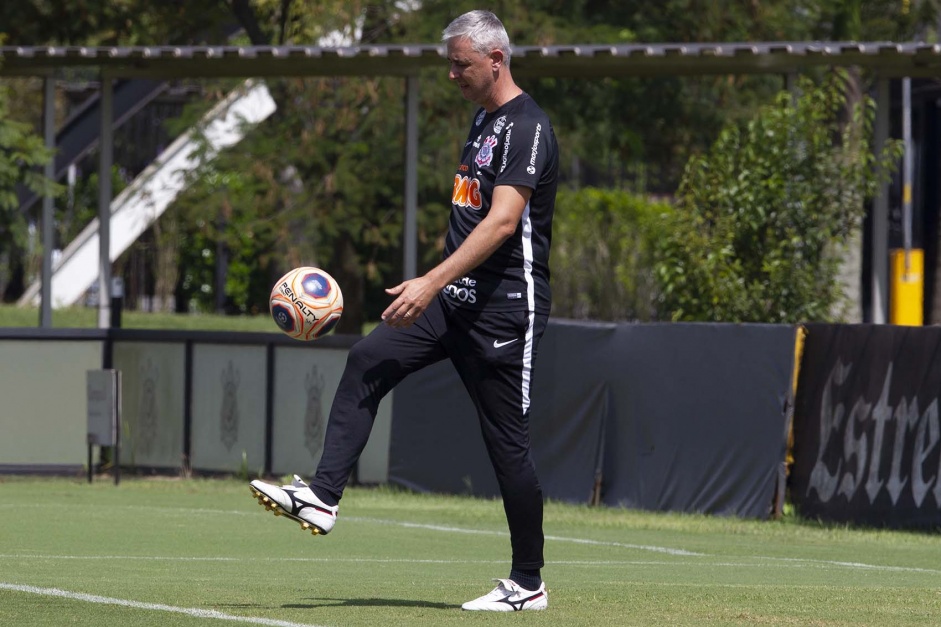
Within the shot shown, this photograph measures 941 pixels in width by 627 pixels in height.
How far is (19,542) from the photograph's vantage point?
943 cm

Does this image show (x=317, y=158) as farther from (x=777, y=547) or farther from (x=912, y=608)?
(x=912, y=608)

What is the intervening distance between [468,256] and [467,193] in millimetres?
366

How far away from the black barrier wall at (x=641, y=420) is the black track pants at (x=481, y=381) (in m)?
6.85

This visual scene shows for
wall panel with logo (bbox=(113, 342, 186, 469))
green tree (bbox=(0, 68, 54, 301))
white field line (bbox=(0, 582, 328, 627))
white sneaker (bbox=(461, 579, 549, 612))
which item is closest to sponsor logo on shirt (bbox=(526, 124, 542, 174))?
white sneaker (bbox=(461, 579, 549, 612))

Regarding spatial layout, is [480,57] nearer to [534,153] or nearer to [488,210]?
[534,153]

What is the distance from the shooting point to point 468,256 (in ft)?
19.1

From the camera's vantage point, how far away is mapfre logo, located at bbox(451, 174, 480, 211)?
6070 millimetres

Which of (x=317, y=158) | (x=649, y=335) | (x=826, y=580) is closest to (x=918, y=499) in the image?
(x=649, y=335)

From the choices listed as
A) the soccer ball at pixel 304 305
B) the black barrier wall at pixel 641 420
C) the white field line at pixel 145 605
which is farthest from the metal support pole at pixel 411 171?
the white field line at pixel 145 605

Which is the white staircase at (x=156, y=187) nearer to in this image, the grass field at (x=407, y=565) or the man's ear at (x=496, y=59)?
the grass field at (x=407, y=565)

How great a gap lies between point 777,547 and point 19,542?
474cm

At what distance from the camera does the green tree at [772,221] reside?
15.5 meters

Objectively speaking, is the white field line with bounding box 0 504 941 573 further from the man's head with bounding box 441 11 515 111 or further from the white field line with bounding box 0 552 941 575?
the man's head with bounding box 441 11 515 111

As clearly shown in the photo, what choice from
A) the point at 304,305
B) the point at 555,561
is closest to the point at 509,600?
the point at 304,305
